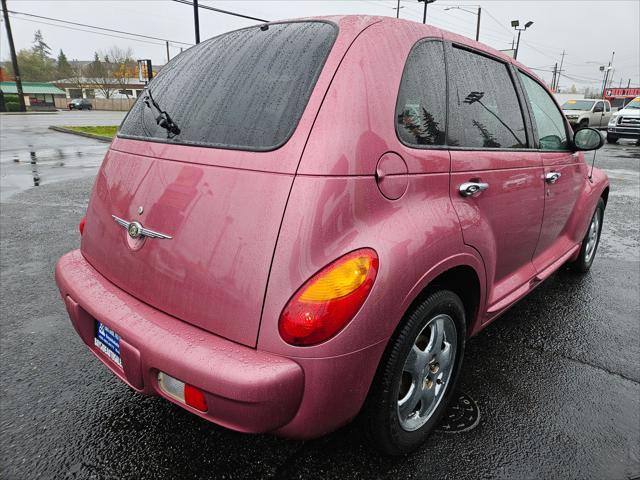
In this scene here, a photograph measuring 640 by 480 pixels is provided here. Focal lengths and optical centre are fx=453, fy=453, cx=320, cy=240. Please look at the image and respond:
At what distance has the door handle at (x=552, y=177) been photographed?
9.36 ft

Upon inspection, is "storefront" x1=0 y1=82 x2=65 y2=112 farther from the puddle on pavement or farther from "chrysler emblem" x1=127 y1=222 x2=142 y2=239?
"chrysler emblem" x1=127 y1=222 x2=142 y2=239

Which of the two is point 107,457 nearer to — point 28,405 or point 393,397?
point 28,405

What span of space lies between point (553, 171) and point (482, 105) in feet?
3.03

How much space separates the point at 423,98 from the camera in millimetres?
1965

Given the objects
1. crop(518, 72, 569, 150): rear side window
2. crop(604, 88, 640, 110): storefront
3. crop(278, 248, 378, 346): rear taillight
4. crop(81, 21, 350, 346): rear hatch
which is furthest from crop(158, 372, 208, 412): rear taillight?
crop(604, 88, 640, 110): storefront

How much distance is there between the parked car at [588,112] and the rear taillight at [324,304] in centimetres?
2529

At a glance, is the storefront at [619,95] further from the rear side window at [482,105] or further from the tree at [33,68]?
the tree at [33,68]

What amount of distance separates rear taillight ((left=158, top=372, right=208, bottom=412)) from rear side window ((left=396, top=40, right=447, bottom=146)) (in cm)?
122

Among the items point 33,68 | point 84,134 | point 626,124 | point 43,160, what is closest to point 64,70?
point 33,68

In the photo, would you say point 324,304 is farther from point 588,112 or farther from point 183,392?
point 588,112

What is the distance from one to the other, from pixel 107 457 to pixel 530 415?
2.09 m

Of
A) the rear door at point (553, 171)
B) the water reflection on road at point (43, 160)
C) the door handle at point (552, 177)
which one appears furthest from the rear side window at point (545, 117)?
the water reflection on road at point (43, 160)

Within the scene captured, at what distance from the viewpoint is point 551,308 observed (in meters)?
3.69

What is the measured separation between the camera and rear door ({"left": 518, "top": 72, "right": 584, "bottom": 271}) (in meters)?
2.95
